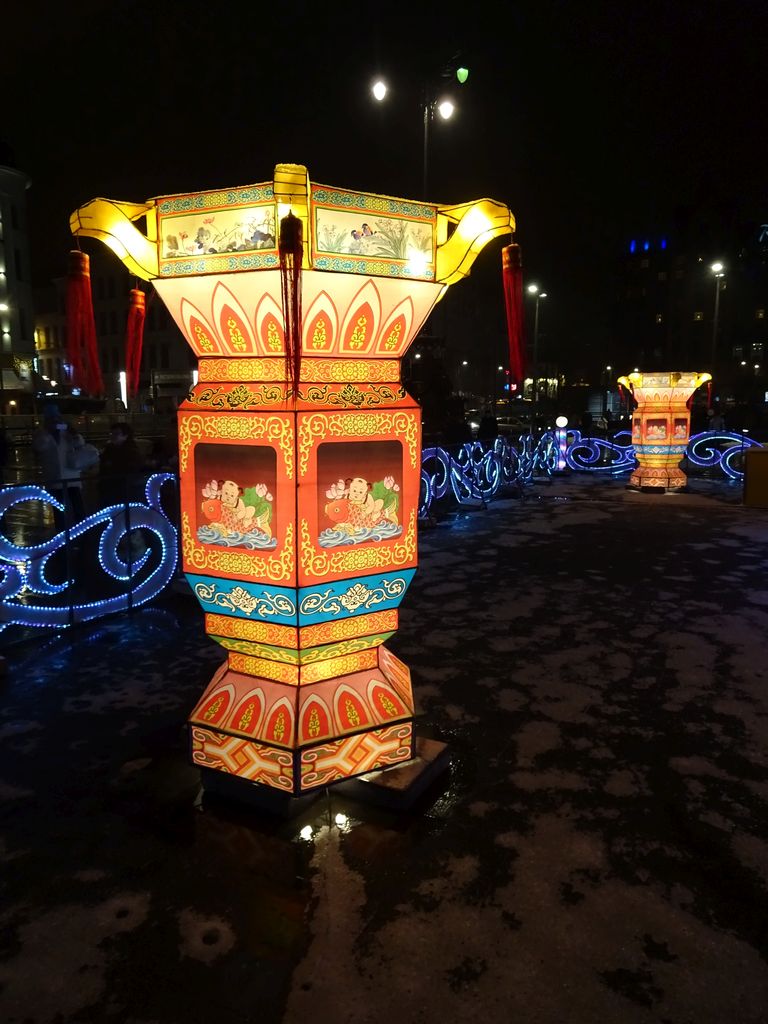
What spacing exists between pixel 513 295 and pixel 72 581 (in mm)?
5541

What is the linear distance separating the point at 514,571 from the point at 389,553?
5.99 meters

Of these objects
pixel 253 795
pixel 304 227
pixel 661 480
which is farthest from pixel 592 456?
pixel 304 227

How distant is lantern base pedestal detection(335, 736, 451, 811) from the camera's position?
3.90 m

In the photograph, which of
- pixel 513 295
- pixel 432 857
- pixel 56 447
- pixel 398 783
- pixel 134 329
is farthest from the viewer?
pixel 56 447

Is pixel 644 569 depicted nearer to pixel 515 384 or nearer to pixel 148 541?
pixel 515 384

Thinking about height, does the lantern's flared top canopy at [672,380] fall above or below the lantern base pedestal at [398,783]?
above

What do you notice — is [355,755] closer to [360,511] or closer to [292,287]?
[360,511]

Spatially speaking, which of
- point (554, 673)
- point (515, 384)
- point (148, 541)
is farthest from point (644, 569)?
point (148, 541)

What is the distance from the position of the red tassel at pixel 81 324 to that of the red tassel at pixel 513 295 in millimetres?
2485

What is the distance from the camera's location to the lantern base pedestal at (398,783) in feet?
12.8

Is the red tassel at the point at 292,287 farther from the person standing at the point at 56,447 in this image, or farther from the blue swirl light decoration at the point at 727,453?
the blue swirl light decoration at the point at 727,453

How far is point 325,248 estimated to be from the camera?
3.41 m

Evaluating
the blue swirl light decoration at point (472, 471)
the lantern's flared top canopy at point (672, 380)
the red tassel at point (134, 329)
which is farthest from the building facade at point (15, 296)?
the red tassel at point (134, 329)

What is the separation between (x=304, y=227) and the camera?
333cm
